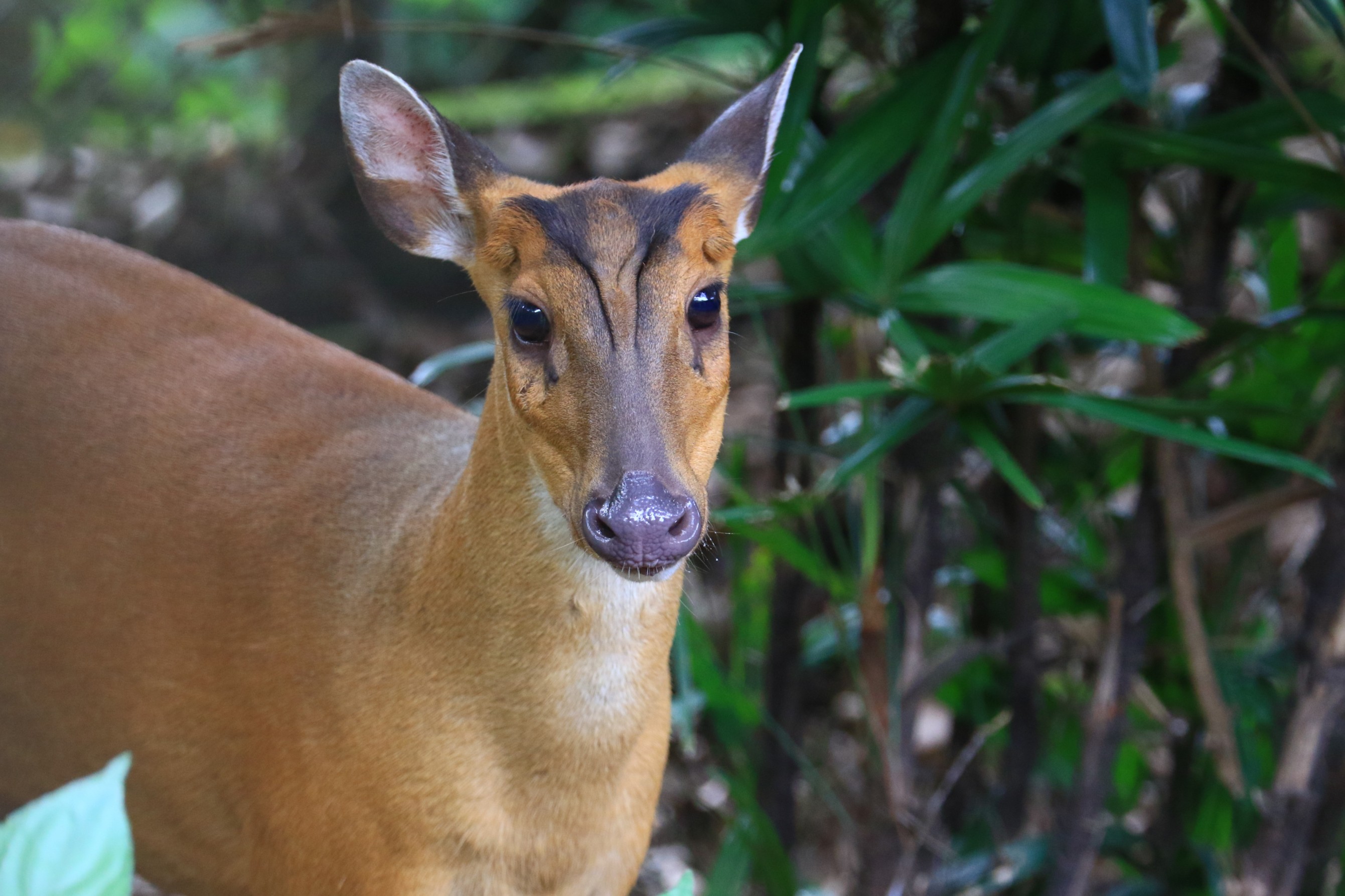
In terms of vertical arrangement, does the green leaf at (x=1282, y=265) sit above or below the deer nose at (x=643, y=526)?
below

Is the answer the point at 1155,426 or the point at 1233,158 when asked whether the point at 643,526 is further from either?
the point at 1233,158

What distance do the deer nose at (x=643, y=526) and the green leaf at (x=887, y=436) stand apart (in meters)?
0.82

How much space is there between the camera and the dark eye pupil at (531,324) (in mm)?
1824

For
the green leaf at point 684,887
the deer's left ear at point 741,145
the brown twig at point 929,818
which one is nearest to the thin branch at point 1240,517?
the brown twig at point 929,818

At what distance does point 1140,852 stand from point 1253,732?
0.39 meters

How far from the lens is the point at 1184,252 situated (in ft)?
9.30

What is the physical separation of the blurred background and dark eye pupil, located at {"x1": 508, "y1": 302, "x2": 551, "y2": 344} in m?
0.49

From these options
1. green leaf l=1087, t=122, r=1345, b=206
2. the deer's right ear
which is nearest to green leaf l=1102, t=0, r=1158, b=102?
green leaf l=1087, t=122, r=1345, b=206

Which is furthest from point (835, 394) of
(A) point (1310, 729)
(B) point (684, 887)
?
(B) point (684, 887)

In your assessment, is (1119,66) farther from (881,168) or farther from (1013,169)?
(881,168)

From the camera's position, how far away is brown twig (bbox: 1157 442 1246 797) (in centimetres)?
272

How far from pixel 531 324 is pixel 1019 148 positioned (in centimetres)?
114

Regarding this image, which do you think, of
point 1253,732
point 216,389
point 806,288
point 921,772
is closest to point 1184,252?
point 806,288

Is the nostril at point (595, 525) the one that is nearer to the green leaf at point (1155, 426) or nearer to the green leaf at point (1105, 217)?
the green leaf at point (1155, 426)
